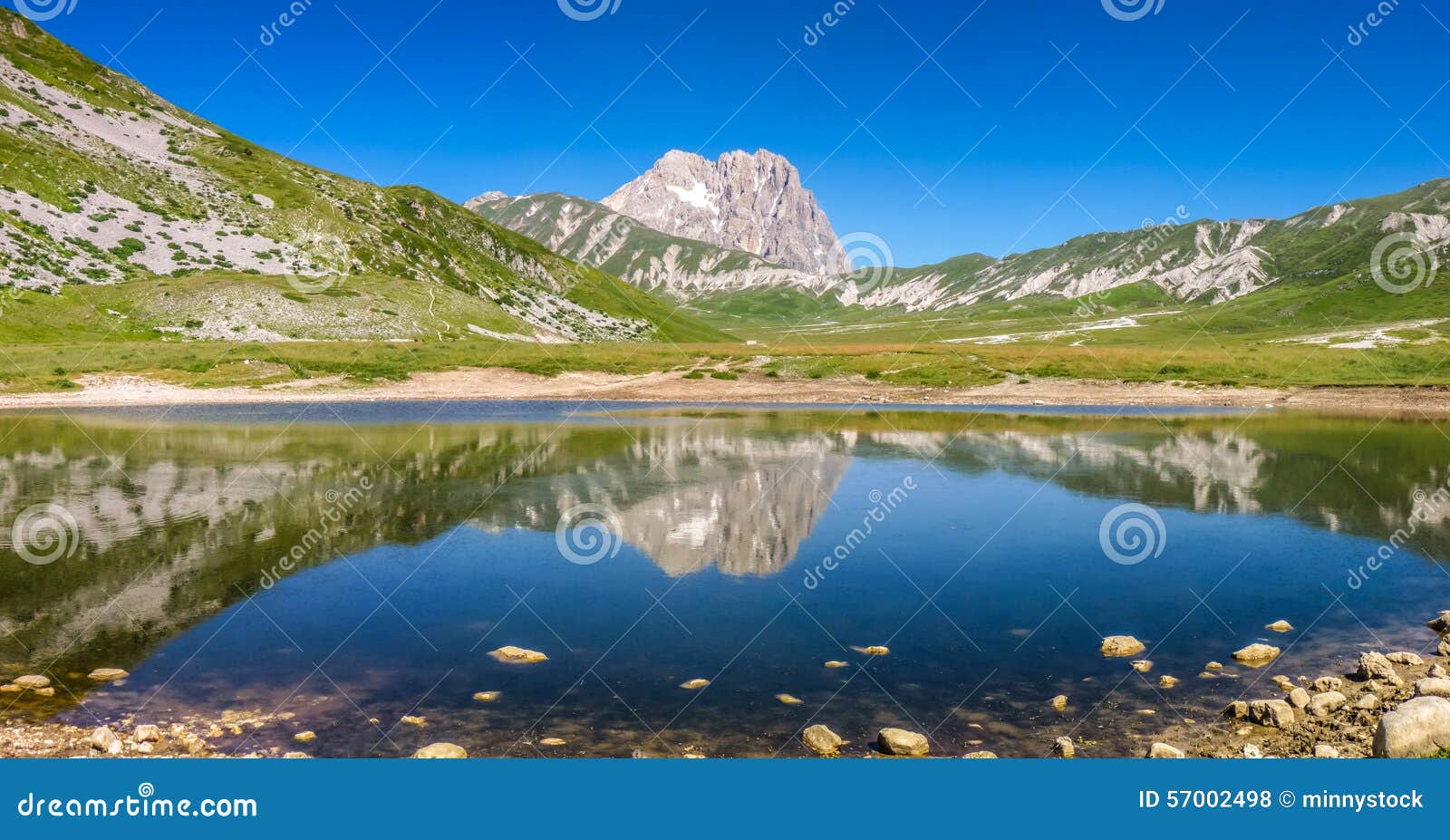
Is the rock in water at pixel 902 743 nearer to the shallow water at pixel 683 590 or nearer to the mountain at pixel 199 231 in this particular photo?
the shallow water at pixel 683 590

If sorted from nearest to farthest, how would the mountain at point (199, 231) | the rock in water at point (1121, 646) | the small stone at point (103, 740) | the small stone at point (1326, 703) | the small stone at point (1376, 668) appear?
the small stone at point (103, 740) → the small stone at point (1326, 703) → the small stone at point (1376, 668) → the rock in water at point (1121, 646) → the mountain at point (199, 231)

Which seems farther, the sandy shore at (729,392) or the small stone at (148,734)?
the sandy shore at (729,392)

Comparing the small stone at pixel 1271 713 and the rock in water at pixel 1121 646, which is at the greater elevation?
the rock in water at pixel 1121 646

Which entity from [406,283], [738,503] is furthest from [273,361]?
[738,503]

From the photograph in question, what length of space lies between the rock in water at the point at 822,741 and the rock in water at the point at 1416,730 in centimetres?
802

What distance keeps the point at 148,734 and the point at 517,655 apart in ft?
21.2

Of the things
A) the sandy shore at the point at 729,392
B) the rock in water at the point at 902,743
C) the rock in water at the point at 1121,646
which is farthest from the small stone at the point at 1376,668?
the sandy shore at the point at 729,392

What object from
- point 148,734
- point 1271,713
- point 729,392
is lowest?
point 1271,713

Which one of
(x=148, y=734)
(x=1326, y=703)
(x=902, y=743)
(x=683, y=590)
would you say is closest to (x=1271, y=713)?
(x=1326, y=703)

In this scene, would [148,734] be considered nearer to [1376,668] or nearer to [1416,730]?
[1416,730]

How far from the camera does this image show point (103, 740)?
1373 centimetres

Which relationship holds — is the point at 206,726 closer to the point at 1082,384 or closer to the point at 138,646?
the point at 138,646

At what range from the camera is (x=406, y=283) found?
143375mm

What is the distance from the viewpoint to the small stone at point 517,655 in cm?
1806
